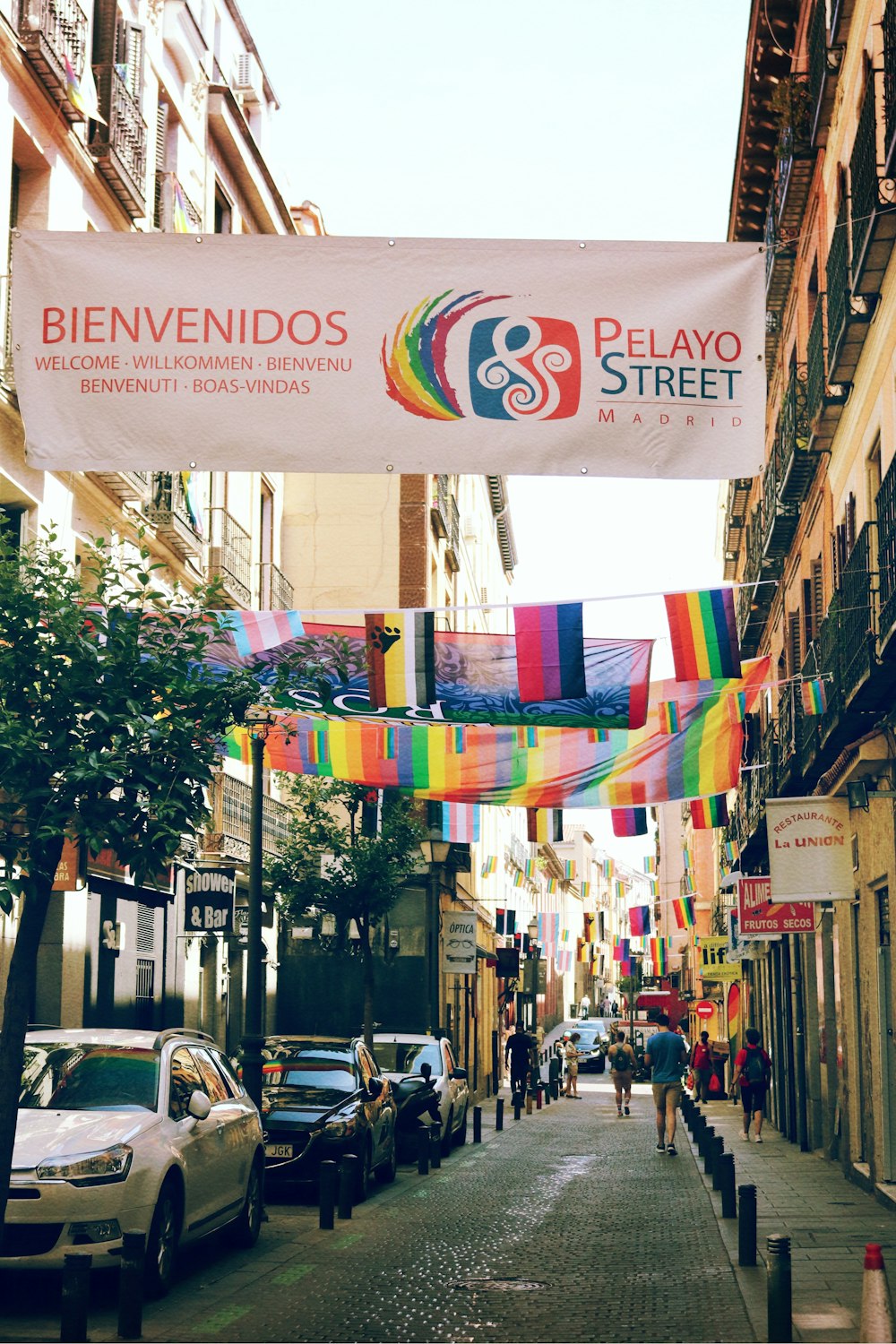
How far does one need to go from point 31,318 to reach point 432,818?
30.2 meters

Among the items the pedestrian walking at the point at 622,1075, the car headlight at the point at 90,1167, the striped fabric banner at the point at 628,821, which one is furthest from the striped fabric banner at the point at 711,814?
the car headlight at the point at 90,1167

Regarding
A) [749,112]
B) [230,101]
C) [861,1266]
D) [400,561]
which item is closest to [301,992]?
[400,561]

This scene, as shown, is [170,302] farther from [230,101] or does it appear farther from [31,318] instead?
[230,101]

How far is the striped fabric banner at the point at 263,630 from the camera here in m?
17.7

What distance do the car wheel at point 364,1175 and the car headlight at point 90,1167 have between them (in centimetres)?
712

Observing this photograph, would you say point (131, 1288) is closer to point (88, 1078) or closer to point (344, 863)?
point (88, 1078)

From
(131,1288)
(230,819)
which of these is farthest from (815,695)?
(131,1288)

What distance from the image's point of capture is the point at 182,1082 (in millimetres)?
12469

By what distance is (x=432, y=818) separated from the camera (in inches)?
1506

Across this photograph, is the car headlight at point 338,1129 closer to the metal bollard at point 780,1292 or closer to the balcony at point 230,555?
the metal bollard at point 780,1292

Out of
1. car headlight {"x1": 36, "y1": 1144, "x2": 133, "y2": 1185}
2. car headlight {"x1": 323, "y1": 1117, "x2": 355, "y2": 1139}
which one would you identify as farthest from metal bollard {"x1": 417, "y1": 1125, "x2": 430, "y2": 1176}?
car headlight {"x1": 36, "y1": 1144, "x2": 133, "y2": 1185}

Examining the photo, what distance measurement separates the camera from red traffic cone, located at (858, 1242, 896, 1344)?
7074 millimetres

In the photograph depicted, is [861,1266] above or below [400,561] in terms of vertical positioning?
below

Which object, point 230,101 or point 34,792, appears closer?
point 34,792
